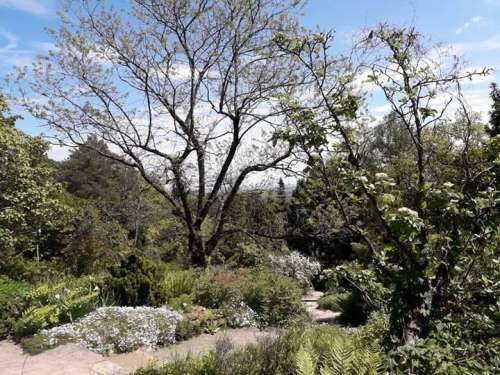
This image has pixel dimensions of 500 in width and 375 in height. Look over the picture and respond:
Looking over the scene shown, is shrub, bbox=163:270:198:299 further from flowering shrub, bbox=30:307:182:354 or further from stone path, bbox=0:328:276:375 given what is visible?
stone path, bbox=0:328:276:375

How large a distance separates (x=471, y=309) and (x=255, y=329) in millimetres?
4709

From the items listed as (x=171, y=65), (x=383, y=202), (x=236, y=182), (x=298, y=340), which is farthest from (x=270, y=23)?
(x=383, y=202)

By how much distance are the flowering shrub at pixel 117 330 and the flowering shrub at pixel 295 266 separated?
253 inches

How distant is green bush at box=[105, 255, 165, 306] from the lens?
723 cm

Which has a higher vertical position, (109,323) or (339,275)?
(339,275)

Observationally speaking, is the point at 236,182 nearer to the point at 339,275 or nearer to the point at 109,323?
the point at 109,323

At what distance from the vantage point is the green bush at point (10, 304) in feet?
19.8

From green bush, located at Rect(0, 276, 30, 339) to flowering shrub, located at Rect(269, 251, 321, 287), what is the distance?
274 inches

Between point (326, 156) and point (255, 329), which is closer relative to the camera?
point (326, 156)

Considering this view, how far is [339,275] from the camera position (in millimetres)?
3088

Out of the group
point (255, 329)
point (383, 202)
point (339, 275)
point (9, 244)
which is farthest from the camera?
point (9, 244)

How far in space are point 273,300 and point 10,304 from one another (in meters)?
4.04

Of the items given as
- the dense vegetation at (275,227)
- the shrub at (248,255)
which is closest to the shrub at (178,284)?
the dense vegetation at (275,227)

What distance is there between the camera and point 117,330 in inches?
224
